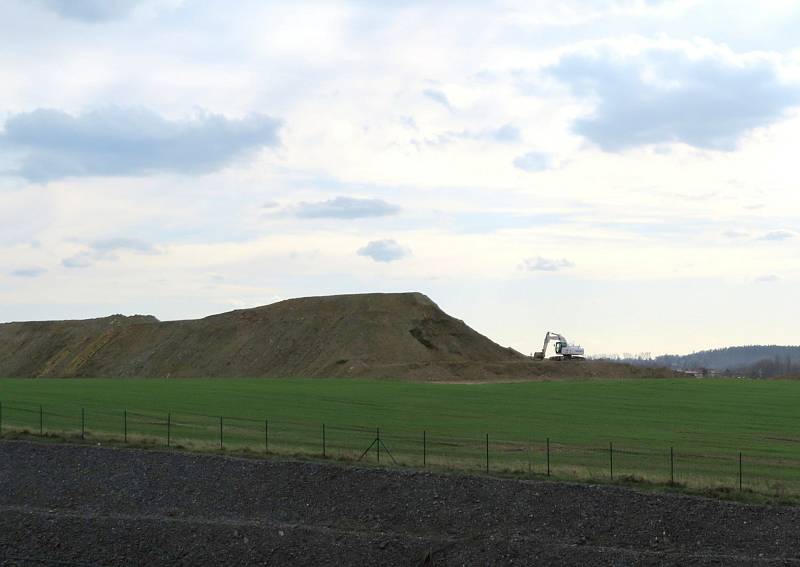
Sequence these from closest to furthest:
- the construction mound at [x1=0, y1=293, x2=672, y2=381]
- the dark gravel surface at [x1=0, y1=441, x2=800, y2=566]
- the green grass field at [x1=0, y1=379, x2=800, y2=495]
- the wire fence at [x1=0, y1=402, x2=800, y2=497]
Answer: the dark gravel surface at [x1=0, y1=441, x2=800, y2=566], the wire fence at [x1=0, y1=402, x2=800, y2=497], the green grass field at [x1=0, y1=379, x2=800, y2=495], the construction mound at [x1=0, y1=293, x2=672, y2=381]

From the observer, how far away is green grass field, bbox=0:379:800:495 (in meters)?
40.8

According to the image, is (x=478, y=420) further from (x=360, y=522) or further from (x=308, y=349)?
(x=308, y=349)

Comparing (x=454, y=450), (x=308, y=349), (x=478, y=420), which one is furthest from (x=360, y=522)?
(x=308, y=349)

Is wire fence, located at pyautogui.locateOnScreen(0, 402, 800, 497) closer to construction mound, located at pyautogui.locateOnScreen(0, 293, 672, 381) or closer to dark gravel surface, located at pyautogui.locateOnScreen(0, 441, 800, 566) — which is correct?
dark gravel surface, located at pyautogui.locateOnScreen(0, 441, 800, 566)

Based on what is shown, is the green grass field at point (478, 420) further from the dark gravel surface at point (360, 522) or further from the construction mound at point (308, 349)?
the construction mound at point (308, 349)

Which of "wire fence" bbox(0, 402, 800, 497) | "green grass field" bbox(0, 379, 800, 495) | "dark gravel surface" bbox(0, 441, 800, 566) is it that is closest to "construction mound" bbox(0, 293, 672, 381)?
"green grass field" bbox(0, 379, 800, 495)

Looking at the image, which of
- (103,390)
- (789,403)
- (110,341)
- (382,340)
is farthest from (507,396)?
(110,341)

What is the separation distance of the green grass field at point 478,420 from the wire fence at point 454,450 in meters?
0.10

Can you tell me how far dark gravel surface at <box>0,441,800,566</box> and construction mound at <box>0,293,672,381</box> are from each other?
74.9 metres

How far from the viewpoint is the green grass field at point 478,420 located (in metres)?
40.8

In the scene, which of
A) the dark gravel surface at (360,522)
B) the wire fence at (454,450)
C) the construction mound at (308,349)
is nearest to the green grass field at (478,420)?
the wire fence at (454,450)

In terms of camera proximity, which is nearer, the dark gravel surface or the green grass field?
the dark gravel surface

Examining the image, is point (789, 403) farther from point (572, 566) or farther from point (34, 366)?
point (34, 366)

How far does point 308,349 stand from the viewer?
4993 inches
